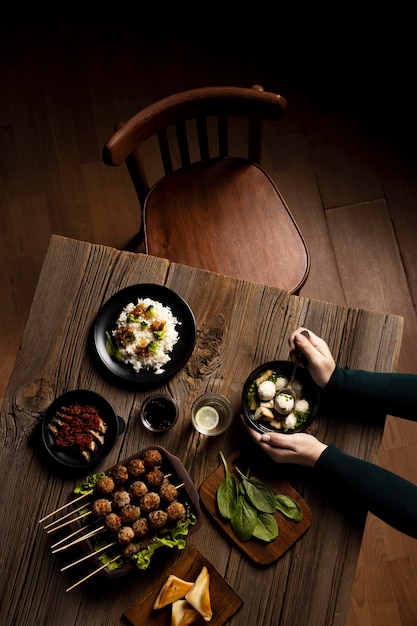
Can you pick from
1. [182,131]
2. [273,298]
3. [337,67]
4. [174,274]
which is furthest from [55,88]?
[273,298]

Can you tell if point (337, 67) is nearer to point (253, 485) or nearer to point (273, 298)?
point (273, 298)

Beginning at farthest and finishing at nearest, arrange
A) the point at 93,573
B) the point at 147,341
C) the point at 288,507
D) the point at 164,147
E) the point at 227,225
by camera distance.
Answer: the point at 227,225
the point at 164,147
the point at 147,341
the point at 288,507
the point at 93,573

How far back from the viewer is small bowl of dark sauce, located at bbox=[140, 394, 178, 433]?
1620 mm

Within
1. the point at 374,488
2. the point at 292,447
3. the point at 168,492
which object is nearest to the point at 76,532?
the point at 168,492

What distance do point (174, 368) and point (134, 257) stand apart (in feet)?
1.21

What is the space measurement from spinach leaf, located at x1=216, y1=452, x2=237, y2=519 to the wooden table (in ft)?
0.18

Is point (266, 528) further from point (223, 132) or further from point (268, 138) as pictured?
point (268, 138)

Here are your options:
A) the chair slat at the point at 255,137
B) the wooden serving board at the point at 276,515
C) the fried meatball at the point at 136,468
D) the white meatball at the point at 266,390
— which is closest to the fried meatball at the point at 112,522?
the fried meatball at the point at 136,468

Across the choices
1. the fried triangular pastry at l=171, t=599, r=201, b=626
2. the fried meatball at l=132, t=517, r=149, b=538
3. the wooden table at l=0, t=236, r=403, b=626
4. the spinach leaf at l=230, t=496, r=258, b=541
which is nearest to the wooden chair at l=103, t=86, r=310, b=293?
the wooden table at l=0, t=236, r=403, b=626

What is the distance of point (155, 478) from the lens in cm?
150

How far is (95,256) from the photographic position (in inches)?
68.6

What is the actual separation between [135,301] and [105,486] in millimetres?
542

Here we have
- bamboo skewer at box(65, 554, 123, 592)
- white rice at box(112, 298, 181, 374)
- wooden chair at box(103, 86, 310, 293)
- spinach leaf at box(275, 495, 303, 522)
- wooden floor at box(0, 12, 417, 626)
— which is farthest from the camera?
wooden floor at box(0, 12, 417, 626)

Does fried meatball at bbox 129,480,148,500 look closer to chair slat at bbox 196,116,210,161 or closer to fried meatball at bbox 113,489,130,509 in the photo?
fried meatball at bbox 113,489,130,509
